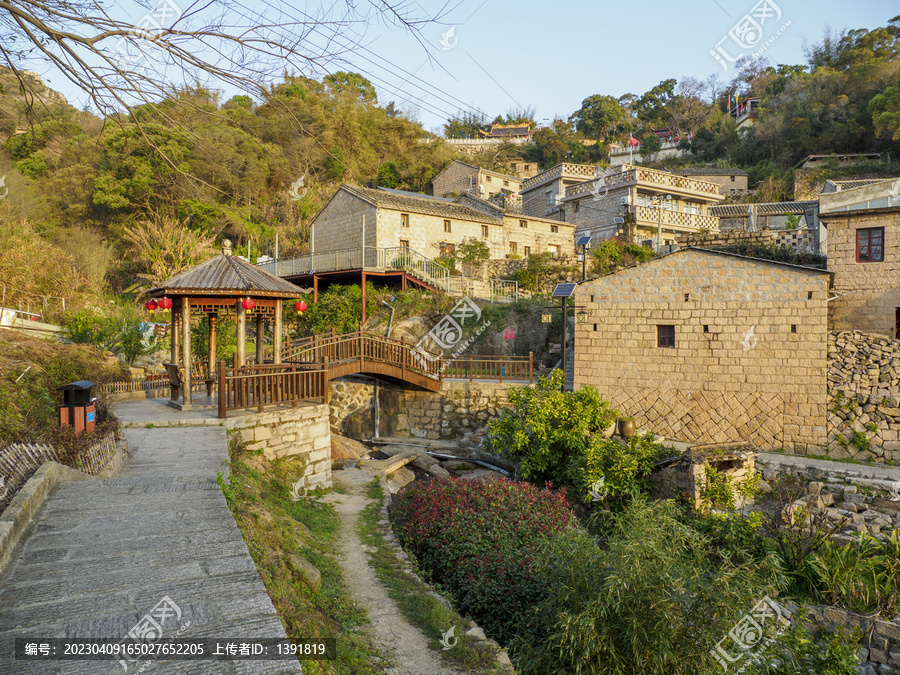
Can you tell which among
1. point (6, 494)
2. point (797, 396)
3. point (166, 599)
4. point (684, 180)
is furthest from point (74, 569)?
point (684, 180)

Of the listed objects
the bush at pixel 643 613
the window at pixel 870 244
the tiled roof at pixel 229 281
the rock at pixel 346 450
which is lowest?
the rock at pixel 346 450

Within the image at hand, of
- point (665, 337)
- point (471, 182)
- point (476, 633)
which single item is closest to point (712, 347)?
point (665, 337)

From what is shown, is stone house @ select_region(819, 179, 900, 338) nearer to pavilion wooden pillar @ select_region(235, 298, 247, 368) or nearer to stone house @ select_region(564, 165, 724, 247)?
stone house @ select_region(564, 165, 724, 247)

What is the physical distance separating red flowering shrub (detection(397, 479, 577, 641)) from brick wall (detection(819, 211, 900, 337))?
1149 cm

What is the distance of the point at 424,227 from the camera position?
83.2 ft

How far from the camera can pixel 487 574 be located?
726 centimetres

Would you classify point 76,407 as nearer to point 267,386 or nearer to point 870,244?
point 267,386

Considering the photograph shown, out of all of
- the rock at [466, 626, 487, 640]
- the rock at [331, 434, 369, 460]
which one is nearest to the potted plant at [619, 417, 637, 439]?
the rock at [331, 434, 369, 460]

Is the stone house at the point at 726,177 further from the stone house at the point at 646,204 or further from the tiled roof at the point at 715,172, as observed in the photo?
the stone house at the point at 646,204

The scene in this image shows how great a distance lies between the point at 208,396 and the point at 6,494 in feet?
23.1

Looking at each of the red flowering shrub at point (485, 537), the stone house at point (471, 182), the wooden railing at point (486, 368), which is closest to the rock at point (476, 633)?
the red flowering shrub at point (485, 537)

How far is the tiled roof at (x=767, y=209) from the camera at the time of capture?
2825 cm

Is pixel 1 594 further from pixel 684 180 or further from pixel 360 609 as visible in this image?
pixel 684 180

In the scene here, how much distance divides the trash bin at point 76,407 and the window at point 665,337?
1341 centimetres
